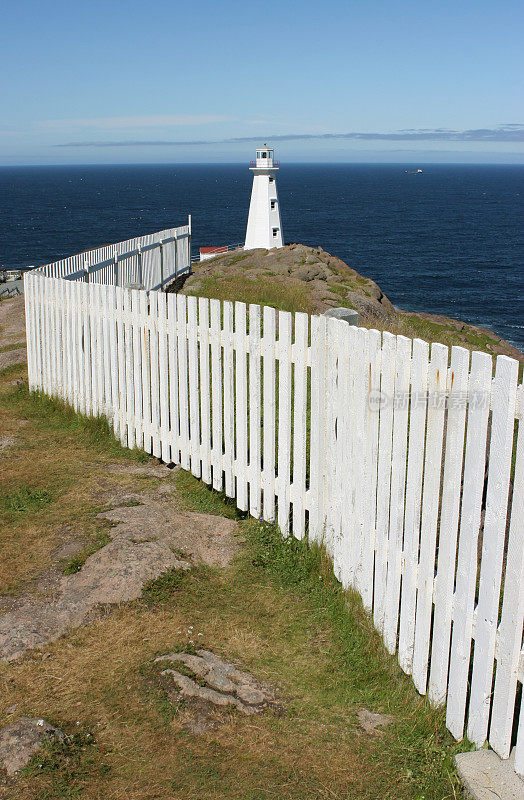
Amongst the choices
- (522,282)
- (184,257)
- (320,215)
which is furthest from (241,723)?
(320,215)

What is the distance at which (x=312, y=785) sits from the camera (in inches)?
145

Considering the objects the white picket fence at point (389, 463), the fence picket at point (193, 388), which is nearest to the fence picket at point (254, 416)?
the white picket fence at point (389, 463)

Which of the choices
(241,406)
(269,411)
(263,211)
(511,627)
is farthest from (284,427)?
(263,211)

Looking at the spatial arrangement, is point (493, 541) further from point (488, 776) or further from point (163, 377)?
point (163, 377)

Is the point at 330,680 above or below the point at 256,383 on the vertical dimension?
below

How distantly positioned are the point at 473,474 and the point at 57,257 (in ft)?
237

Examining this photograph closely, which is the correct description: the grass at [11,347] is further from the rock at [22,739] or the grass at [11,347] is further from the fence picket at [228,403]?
the rock at [22,739]

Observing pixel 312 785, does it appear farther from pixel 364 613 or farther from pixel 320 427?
pixel 320 427

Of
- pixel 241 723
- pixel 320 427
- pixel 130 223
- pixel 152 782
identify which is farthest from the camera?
pixel 130 223

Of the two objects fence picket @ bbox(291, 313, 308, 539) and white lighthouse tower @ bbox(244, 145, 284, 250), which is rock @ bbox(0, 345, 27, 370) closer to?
fence picket @ bbox(291, 313, 308, 539)

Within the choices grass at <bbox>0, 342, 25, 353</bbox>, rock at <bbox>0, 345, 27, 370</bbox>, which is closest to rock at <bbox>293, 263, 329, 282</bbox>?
grass at <bbox>0, 342, 25, 353</bbox>

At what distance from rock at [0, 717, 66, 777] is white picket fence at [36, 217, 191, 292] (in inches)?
371

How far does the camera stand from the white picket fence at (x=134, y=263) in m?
14.3

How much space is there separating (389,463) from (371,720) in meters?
1.51
